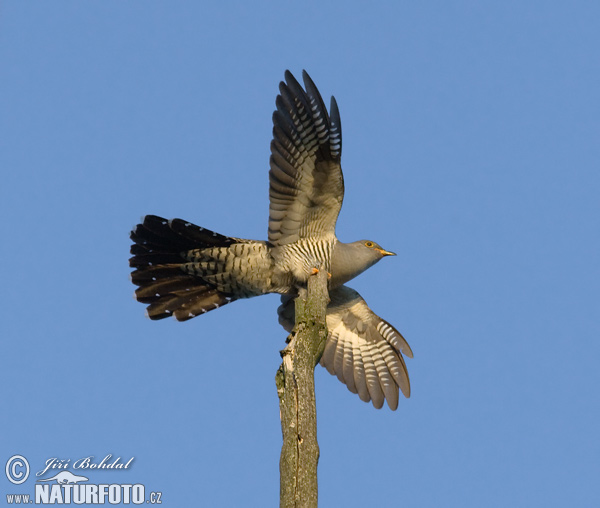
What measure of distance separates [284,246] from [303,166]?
83cm

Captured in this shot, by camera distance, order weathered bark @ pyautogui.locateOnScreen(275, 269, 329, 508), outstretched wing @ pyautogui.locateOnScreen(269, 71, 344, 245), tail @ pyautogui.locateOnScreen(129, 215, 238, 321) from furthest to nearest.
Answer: tail @ pyautogui.locateOnScreen(129, 215, 238, 321), outstretched wing @ pyautogui.locateOnScreen(269, 71, 344, 245), weathered bark @ pyautogui.locateOnScreen(275, 269, 329, 508)

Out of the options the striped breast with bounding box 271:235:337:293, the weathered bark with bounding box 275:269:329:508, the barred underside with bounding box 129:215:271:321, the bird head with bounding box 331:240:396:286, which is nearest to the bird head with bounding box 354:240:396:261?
the bird head with bounding box 331:240:396:286

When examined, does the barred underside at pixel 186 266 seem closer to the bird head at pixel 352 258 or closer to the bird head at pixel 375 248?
the bird head at pixel 352 258

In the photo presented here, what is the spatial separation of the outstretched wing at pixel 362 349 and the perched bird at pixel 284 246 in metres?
0.02

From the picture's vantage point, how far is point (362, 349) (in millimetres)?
8641

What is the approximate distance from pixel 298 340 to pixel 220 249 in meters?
2.04

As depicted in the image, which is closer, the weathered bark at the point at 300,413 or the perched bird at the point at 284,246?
the weathered bark at the point at 300,413

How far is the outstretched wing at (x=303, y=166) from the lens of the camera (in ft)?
23.1

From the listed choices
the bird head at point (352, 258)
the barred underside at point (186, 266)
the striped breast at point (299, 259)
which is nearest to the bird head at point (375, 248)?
the bird head at point (352, 258)

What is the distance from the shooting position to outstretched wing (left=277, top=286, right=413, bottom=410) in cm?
841

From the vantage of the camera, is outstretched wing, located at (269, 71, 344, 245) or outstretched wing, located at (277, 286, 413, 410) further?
outstretched wing, located at (277, 286, 413, 410)

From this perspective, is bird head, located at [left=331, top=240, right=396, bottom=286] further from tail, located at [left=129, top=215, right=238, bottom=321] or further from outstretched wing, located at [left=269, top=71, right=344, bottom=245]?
tail, located at [left=129, top=215, right=238, bottom=321]

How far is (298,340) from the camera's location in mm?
5867

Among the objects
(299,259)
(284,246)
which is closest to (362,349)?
(299,259)
